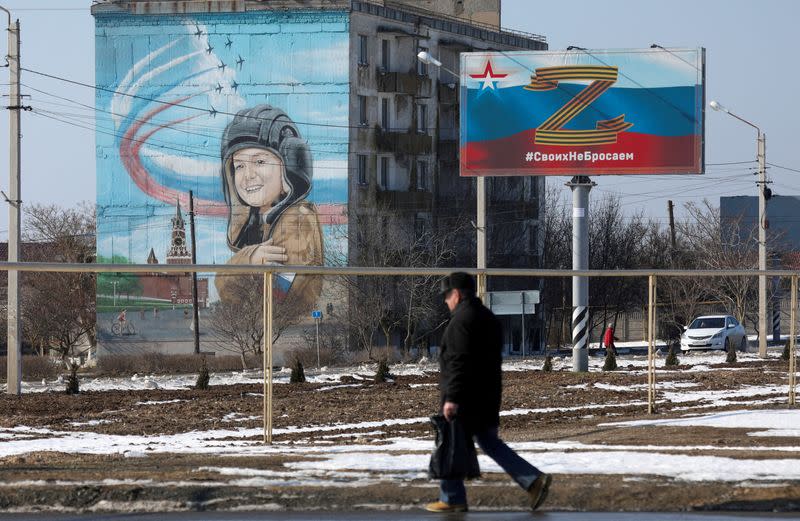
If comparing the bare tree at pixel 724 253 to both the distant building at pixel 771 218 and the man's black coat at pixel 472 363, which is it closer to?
the distant building at pixel 771 218

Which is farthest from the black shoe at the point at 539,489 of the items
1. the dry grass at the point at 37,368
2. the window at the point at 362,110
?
the window at the point at 362,110

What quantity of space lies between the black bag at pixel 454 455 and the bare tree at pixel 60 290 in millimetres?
41810

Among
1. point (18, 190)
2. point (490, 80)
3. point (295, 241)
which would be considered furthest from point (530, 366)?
point (295, 241)

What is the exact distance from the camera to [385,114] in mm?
69000

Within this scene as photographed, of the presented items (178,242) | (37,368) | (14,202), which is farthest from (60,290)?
(14,202)

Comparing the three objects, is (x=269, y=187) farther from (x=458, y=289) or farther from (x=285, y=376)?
(x=458, y=289)

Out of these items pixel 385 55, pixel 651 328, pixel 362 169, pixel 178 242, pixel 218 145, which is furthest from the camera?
pixel 385 55

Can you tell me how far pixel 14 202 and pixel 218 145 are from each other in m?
35.1

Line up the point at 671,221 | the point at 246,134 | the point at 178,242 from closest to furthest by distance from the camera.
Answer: the point at 246,134 → the point at 178,242 → the point at 671,221

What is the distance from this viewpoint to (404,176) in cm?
6944

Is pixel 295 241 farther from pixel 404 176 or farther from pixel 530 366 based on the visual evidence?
pixel 530 366

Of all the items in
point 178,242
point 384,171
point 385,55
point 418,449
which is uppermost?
point 385,55

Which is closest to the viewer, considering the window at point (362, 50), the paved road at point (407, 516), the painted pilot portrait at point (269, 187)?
the paved road at point (407, 516)

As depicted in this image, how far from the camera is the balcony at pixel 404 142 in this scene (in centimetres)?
6856
